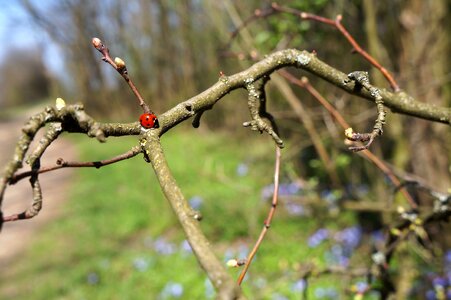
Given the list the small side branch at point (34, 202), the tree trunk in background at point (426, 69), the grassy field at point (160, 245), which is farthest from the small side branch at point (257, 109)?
the tree trunk in background at point (426, 69)

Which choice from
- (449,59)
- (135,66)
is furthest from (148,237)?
(135,66)

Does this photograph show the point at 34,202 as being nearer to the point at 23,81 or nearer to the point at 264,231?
the point at 264,231

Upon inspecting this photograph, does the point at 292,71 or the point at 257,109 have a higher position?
the point at 292,71

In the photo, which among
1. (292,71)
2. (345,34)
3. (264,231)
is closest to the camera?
(264,231)

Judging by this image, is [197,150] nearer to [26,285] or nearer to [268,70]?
[26,285]

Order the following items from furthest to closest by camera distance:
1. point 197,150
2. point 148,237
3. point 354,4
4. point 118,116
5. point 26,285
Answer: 1. point 118,116
2. point 197,150
3. point 148,237
4. point 26,285
5. point 354,4

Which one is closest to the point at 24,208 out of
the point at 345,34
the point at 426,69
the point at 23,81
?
the point at 426,69
